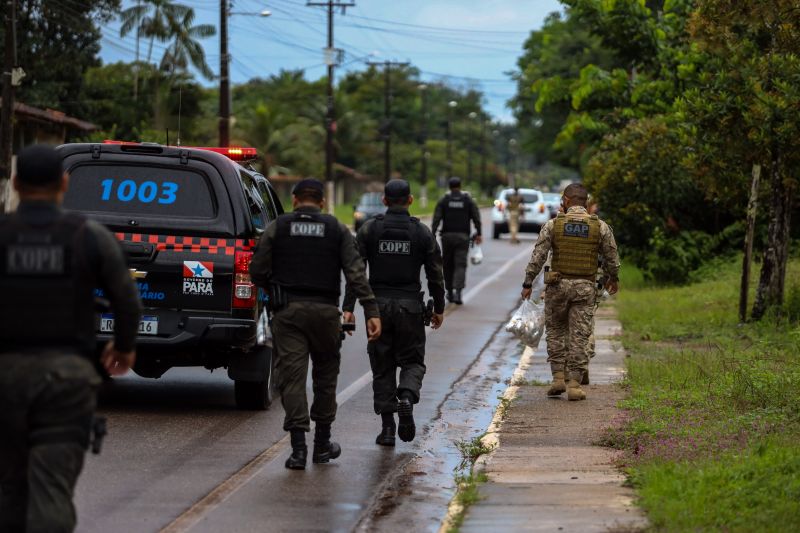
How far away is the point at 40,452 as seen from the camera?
17.7ft

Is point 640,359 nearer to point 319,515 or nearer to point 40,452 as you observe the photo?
point 319,515

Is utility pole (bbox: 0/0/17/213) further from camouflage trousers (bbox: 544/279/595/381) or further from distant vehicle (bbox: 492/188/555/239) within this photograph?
camouflage trousers (bbox: 544/279/595/381)

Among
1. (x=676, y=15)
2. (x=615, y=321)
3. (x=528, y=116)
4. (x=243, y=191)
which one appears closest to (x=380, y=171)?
(x=528, y=116)

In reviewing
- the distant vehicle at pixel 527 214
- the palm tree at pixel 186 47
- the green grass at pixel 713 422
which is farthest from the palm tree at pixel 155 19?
the green grass at pixel 713 422

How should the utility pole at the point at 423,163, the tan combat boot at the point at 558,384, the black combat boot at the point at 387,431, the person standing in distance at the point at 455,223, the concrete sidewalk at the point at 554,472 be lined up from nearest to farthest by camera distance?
the concrete sidewalk at the point at 554,472
the black combat boot at the point at 387,431
the tan combat boot at the point at 558,384
the person standing in distance at the point at 455,223
the utility pole at the point at 423,163

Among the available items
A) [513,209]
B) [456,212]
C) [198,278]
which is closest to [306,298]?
[198,278]

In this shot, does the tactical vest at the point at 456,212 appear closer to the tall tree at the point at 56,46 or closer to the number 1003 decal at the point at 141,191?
the number 1003 decal at the point at 141,191

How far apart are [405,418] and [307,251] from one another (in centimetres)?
151

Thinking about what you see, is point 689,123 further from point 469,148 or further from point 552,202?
point 469,148

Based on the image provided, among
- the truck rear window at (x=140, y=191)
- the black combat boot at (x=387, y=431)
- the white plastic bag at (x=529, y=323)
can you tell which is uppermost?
the truck rear window at (x=140, y=191)

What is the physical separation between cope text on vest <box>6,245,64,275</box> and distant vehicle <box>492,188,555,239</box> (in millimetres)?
40593

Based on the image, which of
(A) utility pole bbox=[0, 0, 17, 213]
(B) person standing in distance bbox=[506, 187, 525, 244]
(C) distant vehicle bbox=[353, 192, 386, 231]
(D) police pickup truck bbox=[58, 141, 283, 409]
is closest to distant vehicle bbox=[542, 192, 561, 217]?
(C) distant vehicle bbox=[353, 192, 386, 231]

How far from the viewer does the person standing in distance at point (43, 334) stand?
5461mm

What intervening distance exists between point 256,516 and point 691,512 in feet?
7.16
